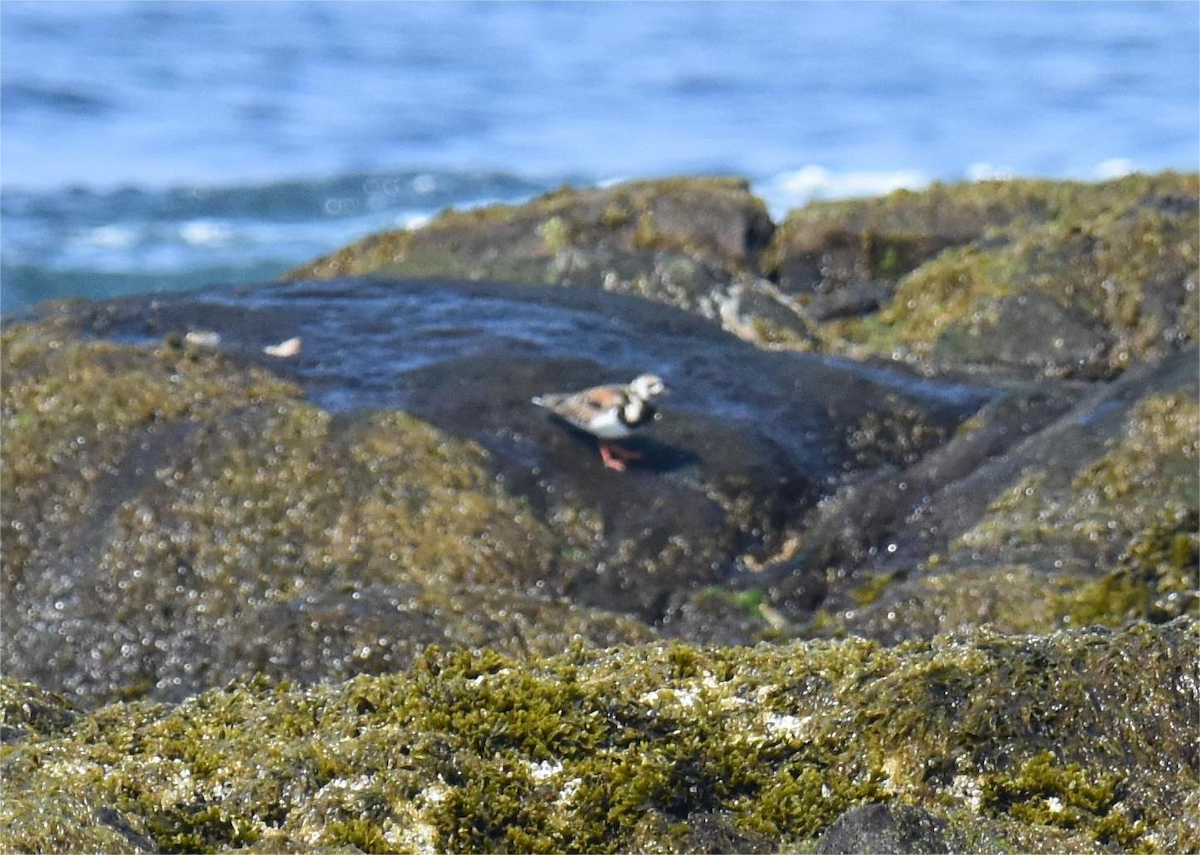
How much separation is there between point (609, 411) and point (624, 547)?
0.63m

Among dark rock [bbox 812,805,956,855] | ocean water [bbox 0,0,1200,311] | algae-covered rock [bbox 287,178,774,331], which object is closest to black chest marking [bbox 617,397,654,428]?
algae-covered rock [bbox 287,178,774,331]

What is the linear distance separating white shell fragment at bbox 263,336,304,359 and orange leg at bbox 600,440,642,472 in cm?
154

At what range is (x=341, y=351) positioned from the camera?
7773 mm

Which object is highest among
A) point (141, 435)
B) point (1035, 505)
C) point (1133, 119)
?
point (1133, 119)

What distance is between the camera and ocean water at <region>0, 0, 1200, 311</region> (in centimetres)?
2305

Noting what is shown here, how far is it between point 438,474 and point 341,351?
1101mm

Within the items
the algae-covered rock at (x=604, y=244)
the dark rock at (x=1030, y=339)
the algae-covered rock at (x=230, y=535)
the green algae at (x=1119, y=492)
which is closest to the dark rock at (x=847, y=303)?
the algae-covered rock at (x=604, y=244)

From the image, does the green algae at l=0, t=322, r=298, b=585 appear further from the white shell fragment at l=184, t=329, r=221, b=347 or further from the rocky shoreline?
the white shell fragment at l=184, t=329, r=221, b=347

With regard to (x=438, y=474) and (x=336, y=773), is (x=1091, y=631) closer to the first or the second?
(x=336, y=773)

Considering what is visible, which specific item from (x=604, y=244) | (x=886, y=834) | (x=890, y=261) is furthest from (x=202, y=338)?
(x=886, y=834)

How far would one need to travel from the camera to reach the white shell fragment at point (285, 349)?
25.2 feet

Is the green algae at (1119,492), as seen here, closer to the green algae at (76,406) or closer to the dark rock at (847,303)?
the green algae at (76,406)

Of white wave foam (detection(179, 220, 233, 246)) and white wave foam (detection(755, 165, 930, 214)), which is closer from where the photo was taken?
white wave foam (detection(179, 220, 233, 246))

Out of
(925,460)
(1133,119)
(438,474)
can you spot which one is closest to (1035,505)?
(925,460)
